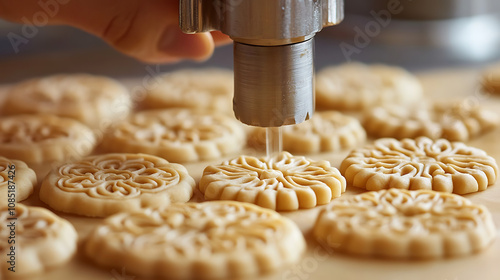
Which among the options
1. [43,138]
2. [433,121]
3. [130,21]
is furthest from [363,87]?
[43,138]

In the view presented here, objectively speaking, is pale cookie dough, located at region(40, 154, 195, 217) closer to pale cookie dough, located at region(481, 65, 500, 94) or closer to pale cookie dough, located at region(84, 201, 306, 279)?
pale cookie dough, located at region(84, 201, 306, 279)

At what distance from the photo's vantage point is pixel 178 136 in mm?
2035

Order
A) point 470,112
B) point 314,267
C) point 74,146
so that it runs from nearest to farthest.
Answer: point 314,267, point 74,146, point 470,112

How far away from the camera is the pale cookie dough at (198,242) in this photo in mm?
1330

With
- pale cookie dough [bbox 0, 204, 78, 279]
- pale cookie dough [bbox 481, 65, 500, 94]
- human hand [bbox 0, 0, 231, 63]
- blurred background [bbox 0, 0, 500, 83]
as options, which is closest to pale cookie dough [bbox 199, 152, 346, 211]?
pale cookie dough [bbox 0, 204, 78, 279]

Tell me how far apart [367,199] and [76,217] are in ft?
2.10

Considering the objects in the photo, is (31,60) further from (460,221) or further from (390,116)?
(460,221)

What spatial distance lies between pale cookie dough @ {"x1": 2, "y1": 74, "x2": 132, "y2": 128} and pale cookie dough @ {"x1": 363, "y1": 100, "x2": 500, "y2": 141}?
80 centimetres

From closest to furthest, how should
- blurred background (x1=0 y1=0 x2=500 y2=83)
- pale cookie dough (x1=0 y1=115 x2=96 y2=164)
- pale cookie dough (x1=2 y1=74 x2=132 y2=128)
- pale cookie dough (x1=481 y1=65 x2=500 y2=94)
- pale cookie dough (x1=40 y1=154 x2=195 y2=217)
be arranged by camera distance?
pale cookie dough (x1=40 y1=154 x2=195 y2=217) < pale cookie dough (x1=0 y1=115 x2=96 y2=164) < pale cookie dough (x1=2 y1=74 x2=132 y2=128) < pale cookie dough (x1=481 y1=65 x2=500 y2=94) < blurred background (x1=0 y1=0 x2=500 y2=83)

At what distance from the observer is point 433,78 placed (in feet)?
8.55

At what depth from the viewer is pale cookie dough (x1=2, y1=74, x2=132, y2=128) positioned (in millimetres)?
2283

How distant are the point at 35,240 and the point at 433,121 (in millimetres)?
1251

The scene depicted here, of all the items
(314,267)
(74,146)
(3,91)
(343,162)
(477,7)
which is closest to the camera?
(314,267)

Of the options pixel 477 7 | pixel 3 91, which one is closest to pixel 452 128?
pixel 477 7
